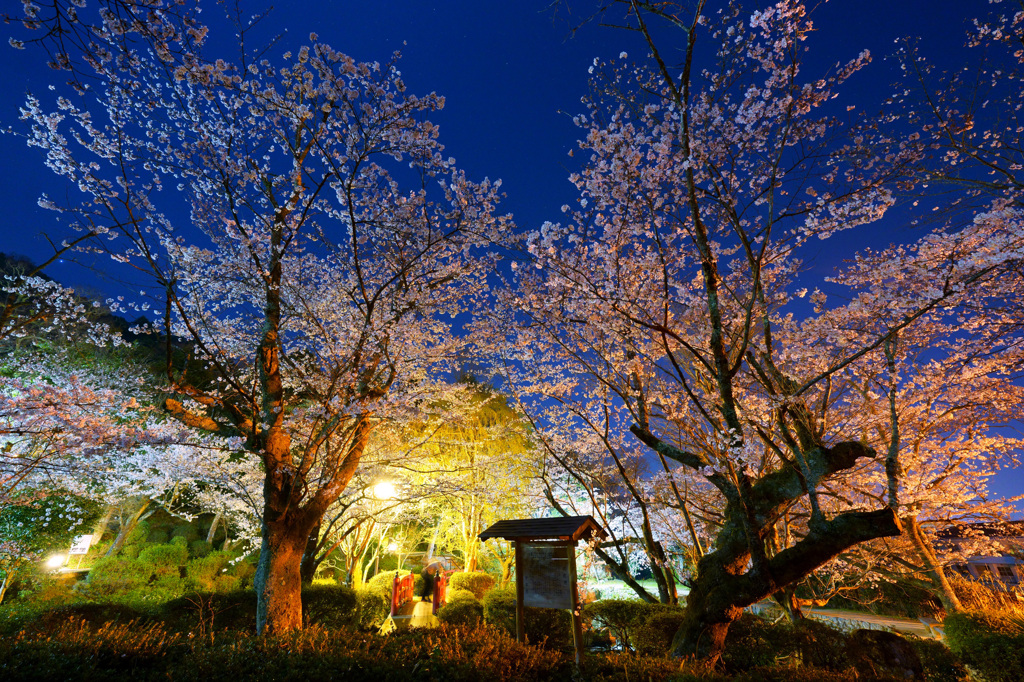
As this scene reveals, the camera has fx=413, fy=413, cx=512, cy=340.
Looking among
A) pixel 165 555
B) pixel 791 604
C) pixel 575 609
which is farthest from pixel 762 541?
pixel 165 555

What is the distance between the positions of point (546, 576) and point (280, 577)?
4153mm

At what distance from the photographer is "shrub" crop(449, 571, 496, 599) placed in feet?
46.0

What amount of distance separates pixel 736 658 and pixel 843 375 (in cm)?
611

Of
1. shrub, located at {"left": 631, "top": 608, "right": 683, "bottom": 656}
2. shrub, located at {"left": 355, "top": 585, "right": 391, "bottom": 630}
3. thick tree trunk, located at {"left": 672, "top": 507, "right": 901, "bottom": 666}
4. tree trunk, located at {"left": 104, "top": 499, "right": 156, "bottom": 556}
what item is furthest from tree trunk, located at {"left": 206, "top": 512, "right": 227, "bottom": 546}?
thick tree trunk, located at {"left": 672, "top": 507, "right": 901, "bottom": 666}

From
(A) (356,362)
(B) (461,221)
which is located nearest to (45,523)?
(A) (356,362)

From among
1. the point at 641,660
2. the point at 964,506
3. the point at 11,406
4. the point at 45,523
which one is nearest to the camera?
the point at 641,660

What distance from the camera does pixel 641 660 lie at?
4668 millimetres

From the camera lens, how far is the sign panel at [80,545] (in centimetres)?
1385

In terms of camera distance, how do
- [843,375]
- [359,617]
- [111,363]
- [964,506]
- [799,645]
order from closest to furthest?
[799,645] < [843,375] < [964,506] < [359,617] < [111,363]

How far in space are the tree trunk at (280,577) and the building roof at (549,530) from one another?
3.06 metres

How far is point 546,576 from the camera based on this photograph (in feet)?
20.9

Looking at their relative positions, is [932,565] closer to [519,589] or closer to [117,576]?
[519,589]

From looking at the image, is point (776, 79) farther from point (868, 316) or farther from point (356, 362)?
point (356, 362)

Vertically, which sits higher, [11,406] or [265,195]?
[265,195]
